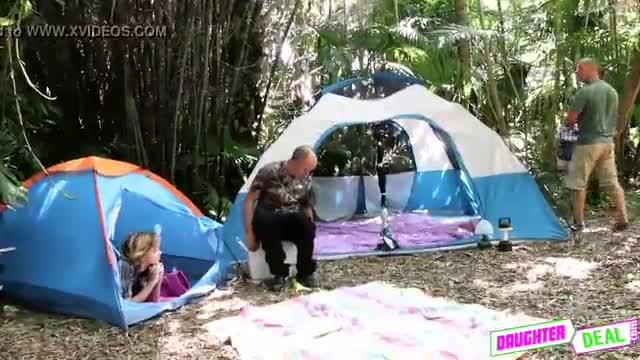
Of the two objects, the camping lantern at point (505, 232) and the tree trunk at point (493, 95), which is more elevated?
the tree trunk at point (493, 95)

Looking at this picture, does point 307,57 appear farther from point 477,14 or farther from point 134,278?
point 134,278

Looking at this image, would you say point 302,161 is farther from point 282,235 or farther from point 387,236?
point 387,236

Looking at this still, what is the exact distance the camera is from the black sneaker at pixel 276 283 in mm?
3570

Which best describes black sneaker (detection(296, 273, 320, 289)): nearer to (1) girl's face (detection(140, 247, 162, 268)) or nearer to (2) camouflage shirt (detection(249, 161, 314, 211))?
(2) camouflage shirt (detection(249, 161, 314, 211))

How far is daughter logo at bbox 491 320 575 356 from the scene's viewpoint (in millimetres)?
2354

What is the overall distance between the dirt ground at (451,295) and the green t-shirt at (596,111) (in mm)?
601

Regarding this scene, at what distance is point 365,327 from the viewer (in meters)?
2.96

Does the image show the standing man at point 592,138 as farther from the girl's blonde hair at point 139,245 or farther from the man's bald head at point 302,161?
the girl's blonde hair at point 139,245

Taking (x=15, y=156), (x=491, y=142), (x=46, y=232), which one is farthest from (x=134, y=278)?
(x=491, y=142)

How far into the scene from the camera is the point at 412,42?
5.18 metres

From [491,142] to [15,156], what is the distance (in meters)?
2.70

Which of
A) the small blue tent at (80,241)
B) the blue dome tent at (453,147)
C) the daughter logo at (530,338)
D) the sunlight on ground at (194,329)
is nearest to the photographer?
the daughter logo at (530,338)

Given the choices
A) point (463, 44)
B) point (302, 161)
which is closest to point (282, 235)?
point (302, 161)

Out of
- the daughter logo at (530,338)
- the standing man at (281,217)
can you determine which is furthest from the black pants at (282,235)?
the daughter logo at (530,338)
